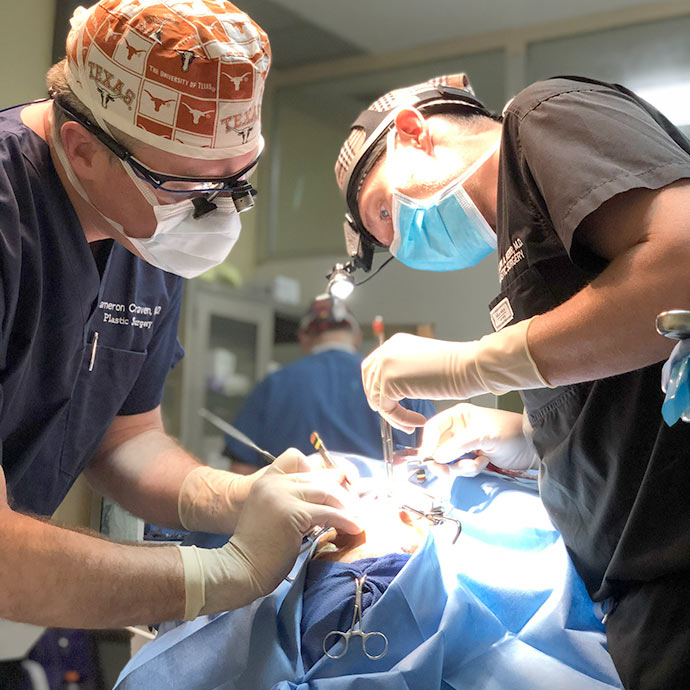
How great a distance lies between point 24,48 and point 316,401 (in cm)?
171

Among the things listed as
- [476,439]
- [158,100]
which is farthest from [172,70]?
[476,439]

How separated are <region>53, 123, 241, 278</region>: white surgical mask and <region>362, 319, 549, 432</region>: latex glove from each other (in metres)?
0.39

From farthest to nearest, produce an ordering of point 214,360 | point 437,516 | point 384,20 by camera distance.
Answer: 1. point 214,360
2. point 384,20
3. point 437,516

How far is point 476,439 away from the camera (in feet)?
5.49

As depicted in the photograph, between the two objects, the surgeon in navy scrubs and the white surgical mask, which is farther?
the white surgical mask

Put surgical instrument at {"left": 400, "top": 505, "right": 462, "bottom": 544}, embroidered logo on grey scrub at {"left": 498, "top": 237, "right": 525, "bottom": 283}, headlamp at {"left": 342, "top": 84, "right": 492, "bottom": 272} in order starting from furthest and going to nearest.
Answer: headlamp at {"left": 342, "top": 84, "right": 492, "bottom": 272}, surgical instrument at {"left": 400, "top": 505, "right": 462, "bottom": 544}, embroidered logo on grey scrub at {"left": 498, "top": 237, "right": 525, "bottom": 283}

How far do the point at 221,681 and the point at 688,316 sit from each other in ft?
3.11

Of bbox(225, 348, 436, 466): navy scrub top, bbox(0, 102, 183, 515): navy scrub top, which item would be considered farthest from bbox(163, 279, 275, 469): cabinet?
bbox(0, 102, 183, 515): navy scrub top

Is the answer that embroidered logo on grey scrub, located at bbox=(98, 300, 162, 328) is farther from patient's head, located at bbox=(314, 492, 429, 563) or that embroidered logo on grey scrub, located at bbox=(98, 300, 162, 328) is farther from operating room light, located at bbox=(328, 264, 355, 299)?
patient's head, located at bbox=(314, 492, 429, 563)

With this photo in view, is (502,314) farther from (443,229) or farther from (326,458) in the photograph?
(326,458)

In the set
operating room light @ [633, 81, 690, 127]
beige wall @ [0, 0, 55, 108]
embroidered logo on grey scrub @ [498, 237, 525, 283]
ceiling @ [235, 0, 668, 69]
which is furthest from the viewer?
ceiling @ [235, 0, 668, 69]

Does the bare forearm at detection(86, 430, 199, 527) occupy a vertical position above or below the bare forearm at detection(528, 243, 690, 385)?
below

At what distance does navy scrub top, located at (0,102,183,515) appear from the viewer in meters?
1.47

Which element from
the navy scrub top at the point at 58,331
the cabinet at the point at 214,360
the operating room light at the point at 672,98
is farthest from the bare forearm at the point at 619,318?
the cabinet at the point at 214,360
